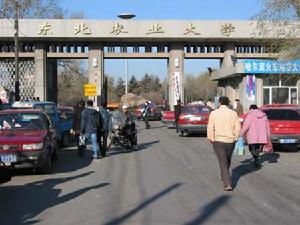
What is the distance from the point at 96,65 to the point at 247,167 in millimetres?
35027

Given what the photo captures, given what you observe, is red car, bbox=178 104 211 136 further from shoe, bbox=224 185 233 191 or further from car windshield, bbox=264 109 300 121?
shoe, bbox=224 185 233 191

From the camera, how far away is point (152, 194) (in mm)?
11164

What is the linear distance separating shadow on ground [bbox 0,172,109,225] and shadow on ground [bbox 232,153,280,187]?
3162mm

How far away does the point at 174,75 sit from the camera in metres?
50.5

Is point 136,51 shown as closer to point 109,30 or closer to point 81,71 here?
point 109,30

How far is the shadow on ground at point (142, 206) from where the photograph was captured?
8.75m

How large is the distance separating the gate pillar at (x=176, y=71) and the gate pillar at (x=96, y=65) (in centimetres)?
582

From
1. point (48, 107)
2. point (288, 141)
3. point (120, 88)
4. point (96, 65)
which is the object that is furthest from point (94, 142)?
point (120, 88)

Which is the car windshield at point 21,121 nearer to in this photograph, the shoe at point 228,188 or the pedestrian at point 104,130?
the pedestrian at point 104,130

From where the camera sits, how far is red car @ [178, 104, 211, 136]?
91.0 feet

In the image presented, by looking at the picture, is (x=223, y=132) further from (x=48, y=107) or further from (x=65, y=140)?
(x=48, y=107)

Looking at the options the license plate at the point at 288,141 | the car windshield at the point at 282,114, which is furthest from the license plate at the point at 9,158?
the car windshield at the point at 282,114

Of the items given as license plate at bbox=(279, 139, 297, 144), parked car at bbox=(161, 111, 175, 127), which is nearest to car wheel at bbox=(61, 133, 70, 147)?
license plate at bbox=(279, 139, 297, 144)

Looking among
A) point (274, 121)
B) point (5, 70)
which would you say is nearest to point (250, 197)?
point (274, 121)
